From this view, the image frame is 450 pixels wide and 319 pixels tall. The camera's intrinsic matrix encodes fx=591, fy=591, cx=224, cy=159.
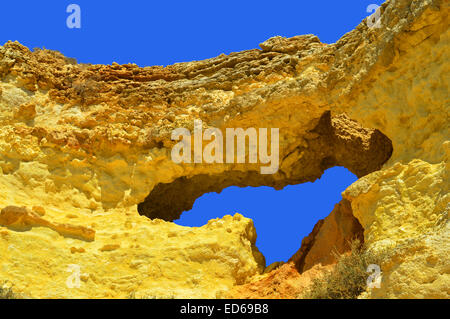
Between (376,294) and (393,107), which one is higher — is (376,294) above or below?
below

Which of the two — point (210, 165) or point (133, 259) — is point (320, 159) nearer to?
point (210, 165)

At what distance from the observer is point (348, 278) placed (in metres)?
8.54

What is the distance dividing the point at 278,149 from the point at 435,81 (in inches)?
142

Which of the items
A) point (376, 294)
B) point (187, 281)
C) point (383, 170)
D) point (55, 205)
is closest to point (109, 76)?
point (55, 205)

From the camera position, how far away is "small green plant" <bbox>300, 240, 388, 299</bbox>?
8.30 m

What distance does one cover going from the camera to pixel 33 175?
1147 cm

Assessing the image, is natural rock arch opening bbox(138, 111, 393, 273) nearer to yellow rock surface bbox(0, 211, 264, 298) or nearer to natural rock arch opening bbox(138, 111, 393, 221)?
natural rock arch opening bbox(138, 111, 393, 221)

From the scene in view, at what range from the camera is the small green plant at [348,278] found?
8.30 meters

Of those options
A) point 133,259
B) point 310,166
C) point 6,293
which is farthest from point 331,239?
point 6,293

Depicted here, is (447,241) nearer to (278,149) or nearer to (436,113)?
(436,113)

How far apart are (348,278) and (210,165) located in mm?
4675

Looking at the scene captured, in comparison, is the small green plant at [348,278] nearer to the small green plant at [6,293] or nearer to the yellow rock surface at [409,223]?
the yellow rock surface at [409,223]
